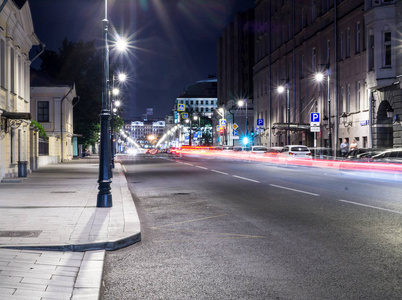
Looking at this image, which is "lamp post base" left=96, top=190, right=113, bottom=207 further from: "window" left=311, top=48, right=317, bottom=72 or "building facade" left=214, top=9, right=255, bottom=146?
"building facade" left=214, top=9, right=255, bottom=146

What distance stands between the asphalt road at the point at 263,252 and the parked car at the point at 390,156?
905 centimetres

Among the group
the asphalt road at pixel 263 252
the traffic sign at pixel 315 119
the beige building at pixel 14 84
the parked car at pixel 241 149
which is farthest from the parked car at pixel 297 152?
the asphalt road at pixel 263 252

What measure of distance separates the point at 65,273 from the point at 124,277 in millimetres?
653

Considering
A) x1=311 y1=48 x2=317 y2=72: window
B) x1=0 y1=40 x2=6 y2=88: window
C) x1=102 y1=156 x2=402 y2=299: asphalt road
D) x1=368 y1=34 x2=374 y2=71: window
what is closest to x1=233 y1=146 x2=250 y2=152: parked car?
x1=311 y1=48 x2=317 y2=72: window

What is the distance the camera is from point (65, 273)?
5.68m

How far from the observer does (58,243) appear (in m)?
7.04

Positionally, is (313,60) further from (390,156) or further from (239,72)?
→ (239,72)

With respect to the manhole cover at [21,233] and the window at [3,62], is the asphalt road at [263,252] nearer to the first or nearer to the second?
the manhole cover at [21,233]

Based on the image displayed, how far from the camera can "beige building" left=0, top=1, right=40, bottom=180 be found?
72.6ft

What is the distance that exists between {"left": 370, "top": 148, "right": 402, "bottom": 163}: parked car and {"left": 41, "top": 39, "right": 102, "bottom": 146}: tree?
146ft

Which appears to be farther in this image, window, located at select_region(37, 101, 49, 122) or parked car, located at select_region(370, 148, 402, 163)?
window, located at select_region(37, 101, 49, 122)

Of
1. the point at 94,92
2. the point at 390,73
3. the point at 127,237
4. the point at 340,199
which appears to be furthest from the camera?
the point at 94,92

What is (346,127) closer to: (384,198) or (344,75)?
(344,75)

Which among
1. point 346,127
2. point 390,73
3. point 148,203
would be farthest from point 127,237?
point 346,127
